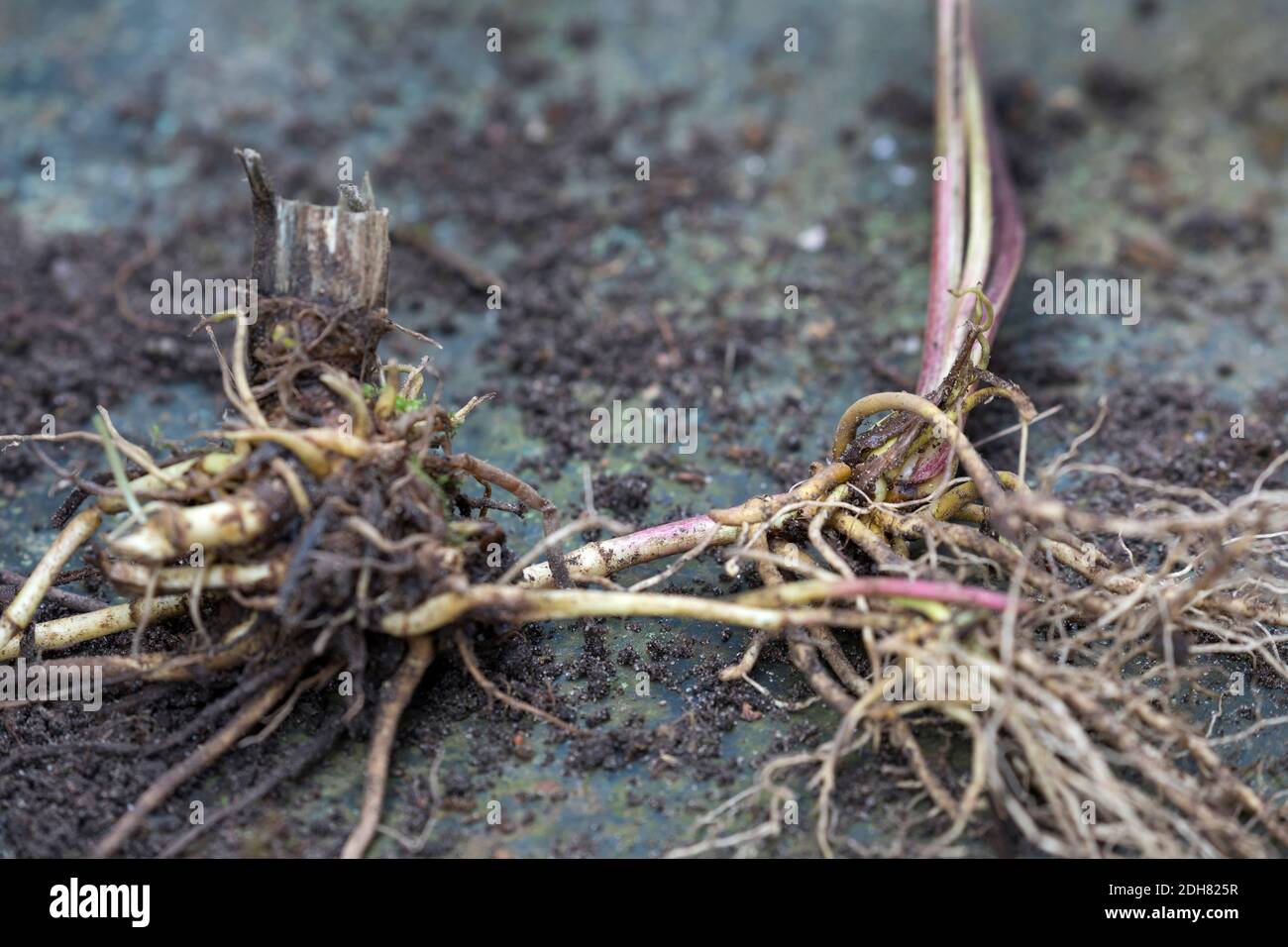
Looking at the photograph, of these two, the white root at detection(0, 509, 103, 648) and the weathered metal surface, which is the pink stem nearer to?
the weathered metal surface

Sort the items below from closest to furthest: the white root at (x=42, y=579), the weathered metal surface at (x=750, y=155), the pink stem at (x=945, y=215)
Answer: the white root at (x=42, y=579)
the pink stem at (x=945, y=215)
the weathered metal surface at (x=750, y=155)

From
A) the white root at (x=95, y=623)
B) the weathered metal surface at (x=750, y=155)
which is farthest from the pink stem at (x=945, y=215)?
the white root at (x=95, y=623)

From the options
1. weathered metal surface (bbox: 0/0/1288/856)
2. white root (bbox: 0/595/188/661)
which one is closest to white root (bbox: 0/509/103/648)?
white root (bbox: 0/595/188/661)

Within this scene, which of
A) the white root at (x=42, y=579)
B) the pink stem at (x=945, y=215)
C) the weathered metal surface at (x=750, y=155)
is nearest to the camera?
the white root at (x=42, y=579)

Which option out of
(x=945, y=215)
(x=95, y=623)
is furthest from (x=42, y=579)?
(x=945, y=215)

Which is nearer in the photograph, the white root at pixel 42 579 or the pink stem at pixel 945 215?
the white root at pixel 42 579

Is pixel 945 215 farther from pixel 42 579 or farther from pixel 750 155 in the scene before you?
pixel 42 579

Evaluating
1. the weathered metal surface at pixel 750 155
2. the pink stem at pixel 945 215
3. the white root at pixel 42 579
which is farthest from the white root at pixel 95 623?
the pink stem at pixel 945 215

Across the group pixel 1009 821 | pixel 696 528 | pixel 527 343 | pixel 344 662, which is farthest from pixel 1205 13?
pixel 344 662

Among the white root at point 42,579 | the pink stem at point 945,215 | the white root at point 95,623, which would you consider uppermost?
the pink stem at point 945,215

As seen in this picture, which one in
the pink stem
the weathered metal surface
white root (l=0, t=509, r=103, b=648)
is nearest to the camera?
white root (l=0, t=509, r=103, b=648)

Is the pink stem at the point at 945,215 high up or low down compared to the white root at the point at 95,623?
up

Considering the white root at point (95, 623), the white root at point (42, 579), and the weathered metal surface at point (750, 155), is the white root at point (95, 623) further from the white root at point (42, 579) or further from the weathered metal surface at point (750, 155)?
the weathered metal surface at point (750, 155)
